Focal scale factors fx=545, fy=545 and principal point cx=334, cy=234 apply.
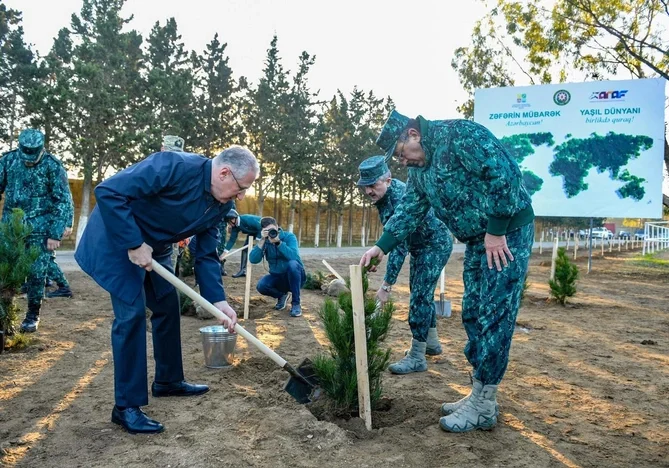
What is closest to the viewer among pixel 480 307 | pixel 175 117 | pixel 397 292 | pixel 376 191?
pixel 480 307

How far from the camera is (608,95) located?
1310 cm

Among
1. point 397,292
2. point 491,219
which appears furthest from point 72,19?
point 491,219

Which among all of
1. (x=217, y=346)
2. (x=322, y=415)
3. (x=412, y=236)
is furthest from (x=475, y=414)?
(x=217, y=346)

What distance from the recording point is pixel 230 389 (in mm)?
3996

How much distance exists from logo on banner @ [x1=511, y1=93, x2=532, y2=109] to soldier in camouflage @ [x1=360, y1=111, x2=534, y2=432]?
11615 millimetres

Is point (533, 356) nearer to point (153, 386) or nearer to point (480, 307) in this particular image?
point (480, 307)

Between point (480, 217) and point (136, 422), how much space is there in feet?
7.55

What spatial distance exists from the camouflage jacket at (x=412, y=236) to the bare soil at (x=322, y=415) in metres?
0.97

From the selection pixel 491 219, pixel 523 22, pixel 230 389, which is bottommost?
pixel 230 389

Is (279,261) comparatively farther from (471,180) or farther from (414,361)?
(471,180)

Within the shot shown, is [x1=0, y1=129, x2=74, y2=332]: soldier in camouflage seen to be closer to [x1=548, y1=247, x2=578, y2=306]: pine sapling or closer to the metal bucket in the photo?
the metal bucket

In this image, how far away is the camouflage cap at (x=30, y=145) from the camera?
17.6 feet

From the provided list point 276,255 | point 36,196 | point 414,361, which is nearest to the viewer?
point 414,361

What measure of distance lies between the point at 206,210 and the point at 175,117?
2613cm
